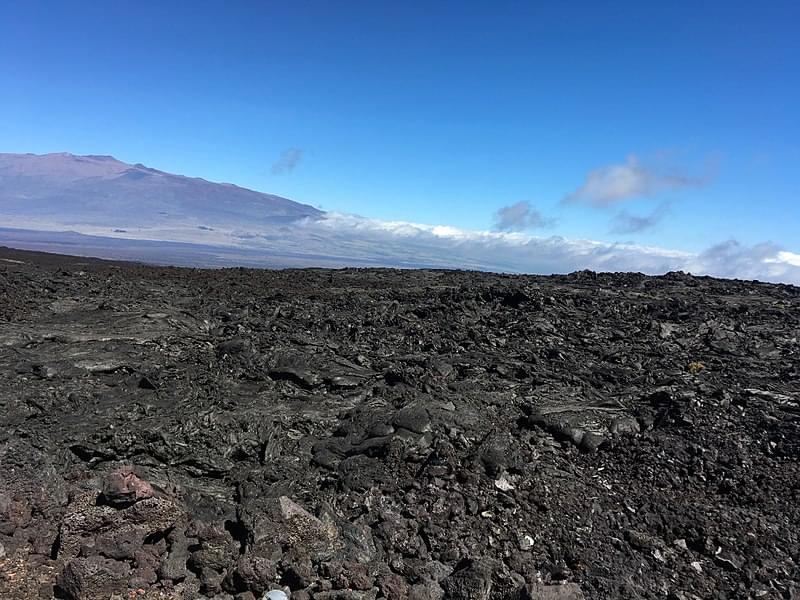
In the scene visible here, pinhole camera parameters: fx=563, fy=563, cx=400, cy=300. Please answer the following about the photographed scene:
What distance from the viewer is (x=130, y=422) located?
24.8ft

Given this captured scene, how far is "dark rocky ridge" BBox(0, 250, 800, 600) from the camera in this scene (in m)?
5.49

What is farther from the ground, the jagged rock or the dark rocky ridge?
the dark rocky ridge

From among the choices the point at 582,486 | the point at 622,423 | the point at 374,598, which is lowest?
the point at 374,598

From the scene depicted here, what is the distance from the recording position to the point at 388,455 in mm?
7258

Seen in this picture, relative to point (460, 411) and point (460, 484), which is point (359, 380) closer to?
point (460, 411)

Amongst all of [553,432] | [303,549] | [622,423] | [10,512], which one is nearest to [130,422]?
[10,512]

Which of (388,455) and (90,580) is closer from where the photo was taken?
(90,580)

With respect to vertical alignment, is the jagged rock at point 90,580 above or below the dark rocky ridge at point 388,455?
below

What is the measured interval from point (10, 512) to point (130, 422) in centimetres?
194

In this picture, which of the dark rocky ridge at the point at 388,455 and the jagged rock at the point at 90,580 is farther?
the dark rocky ridge at the point at 388,455

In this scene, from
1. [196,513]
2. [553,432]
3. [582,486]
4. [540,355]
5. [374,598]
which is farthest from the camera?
[540,355]

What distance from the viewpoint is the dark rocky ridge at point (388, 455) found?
5492mm

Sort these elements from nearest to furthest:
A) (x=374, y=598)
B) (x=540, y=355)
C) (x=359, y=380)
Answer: (x=374, y=598), (x=359, y=380), (x=540, y=355)

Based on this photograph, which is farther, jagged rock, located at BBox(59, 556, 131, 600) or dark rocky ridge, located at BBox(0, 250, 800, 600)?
dark rocky ridge, located at BBox(0, 250, 800, 600)
